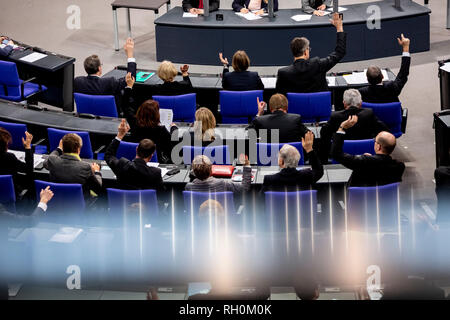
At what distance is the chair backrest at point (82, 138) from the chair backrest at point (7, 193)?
130 cm

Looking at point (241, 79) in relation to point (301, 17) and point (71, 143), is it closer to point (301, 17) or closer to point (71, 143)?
point (71, 143)

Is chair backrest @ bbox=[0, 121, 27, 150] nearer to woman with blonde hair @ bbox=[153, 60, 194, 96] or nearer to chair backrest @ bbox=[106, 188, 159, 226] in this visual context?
woman with blonde hair @ bbox=[153, 60, 194, 96]

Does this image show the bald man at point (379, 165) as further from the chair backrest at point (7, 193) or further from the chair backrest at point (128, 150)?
the chair backrest at point (7, 193)

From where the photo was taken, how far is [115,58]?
12.5 m

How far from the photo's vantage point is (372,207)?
6230 millimetres

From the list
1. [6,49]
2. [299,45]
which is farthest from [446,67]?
[6,49]

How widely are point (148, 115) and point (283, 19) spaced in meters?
4.91

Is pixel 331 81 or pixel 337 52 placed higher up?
pixel 337 52

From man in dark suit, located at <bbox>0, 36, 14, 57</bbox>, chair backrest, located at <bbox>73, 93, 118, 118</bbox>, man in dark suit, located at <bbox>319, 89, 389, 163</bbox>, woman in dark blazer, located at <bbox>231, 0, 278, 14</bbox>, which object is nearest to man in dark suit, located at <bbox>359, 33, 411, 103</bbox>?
man in dark suit, located at <bbox>319, 89, 389, 163</bbox>

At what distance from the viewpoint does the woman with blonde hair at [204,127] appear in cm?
752

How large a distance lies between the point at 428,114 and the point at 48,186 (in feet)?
18.8

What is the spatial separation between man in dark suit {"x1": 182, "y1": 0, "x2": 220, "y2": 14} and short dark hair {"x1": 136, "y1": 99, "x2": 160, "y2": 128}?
491 centimetres

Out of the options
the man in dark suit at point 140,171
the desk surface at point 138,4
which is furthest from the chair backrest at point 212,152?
the desk surface at point 138,4
